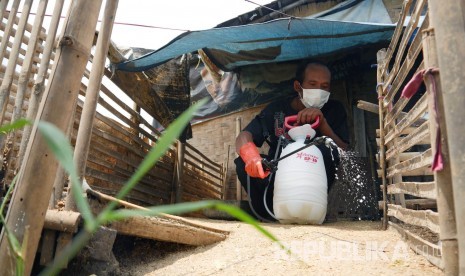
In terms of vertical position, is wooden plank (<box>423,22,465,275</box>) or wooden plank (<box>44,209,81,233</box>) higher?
wooden plank (<box>423,22,465,275</box>)

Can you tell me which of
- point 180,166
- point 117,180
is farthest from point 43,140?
point 180,166

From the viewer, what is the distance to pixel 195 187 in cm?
616

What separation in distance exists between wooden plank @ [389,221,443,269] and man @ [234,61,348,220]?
4.98ft

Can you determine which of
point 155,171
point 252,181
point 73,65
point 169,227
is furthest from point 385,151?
point 155,171

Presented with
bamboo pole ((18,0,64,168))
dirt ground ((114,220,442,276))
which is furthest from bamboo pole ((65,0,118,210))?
dirt ground ((114,220,442,276))

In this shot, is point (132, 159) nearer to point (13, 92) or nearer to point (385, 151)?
point (13, 92)

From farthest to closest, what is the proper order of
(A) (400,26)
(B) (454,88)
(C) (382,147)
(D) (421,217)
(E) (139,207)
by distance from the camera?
(C) (382,147) < (A) (400,26) < (E) (139,207) < (D) (421,217) < (B) (454,88)

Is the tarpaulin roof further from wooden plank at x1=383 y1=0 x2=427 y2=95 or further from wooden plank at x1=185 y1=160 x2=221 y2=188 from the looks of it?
wooden plank at x1=185 y1=160 x2=221 y2=188

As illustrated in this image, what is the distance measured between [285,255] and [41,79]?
185 centimetres

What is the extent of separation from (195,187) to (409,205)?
4003 mm

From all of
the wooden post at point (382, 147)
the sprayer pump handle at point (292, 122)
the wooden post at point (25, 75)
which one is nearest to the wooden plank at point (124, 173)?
the wooden post at point (25, 75)

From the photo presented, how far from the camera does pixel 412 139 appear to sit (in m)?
2.13

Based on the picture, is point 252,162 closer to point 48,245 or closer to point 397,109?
point 397,109

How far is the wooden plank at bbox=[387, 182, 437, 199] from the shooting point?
1.59 metres
